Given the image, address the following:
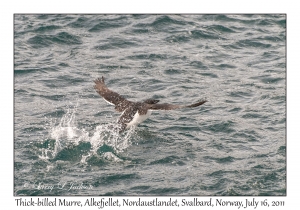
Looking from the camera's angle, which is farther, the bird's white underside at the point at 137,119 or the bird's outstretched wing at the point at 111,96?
the bird's outstretched wing at the point at 111,96

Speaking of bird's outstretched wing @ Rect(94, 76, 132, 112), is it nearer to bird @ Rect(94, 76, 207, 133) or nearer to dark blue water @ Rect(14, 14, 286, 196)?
bird @ Rect(94, 76, 207, 133)

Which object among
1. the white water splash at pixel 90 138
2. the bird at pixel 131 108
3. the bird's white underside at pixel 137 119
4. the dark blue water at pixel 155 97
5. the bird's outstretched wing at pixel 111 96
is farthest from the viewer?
the bird's outstretched wing at pixel 111 96

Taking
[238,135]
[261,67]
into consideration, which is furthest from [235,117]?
[261,67]

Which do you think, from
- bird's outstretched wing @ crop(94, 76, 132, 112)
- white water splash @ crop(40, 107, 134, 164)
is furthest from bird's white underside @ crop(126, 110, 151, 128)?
bird's outstretched wing @ crop(94, 76, 132, 112)

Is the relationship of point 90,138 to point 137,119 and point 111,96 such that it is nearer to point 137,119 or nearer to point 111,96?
point 137,119

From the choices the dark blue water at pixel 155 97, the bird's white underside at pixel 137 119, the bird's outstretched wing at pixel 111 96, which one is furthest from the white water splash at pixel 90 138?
the bird's outstretched wing at pixel 111 96

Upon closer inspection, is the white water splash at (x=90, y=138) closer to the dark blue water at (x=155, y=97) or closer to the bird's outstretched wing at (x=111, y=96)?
the dark blue water at (x=155, y=97)

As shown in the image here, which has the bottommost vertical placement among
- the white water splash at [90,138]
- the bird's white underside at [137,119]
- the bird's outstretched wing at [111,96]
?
the white water splash at [90,138]

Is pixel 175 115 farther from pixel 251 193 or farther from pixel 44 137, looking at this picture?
pixel 251 193
